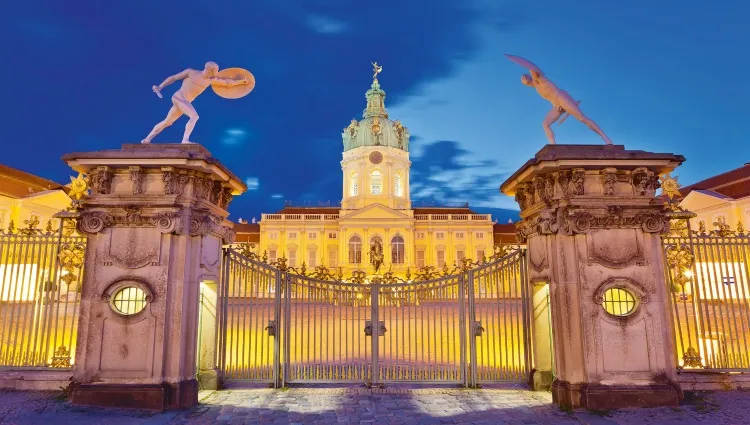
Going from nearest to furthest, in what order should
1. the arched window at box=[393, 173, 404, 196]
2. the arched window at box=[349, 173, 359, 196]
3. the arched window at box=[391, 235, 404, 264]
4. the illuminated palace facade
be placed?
the illuminated palace facade < the arched window at box=[391, 235, 404, 264] < the arched window at box=[393, 173, 404, 196] < the arched window at box=[349, 173, 359, 196]

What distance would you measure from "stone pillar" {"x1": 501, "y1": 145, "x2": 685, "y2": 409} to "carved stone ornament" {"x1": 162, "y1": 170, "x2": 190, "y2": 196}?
5456mm

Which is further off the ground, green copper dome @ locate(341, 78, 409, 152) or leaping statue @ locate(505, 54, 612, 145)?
green copper dome @ locate(341, 78, 409, 152)

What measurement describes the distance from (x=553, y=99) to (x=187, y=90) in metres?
6.12

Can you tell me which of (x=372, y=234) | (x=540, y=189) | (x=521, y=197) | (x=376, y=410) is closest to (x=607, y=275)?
(x=540, y=189)

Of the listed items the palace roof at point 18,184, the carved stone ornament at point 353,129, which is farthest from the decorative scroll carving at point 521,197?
the carved stone ornament at point 353,129

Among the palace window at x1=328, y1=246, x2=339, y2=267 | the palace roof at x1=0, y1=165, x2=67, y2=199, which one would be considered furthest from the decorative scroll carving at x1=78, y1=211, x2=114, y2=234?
the palace window at x1=328, y1=246, x2=339, y2=267

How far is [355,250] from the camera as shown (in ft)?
184

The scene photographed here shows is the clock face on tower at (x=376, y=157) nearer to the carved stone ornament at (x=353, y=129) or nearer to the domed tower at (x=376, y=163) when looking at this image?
the domed tower at (x=376, y=163)

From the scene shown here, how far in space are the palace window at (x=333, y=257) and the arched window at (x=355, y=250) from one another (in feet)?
6.14

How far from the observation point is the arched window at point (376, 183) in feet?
200

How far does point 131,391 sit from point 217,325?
169 cm

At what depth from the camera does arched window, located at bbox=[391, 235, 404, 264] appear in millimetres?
56188

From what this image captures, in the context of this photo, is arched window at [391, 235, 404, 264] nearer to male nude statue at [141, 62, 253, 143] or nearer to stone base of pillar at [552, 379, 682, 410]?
male nude statue at [141, 62, 253, 143]

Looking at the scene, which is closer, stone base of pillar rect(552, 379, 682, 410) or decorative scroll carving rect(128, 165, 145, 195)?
stone base of pillar rect(552, 379, 682, 410)
